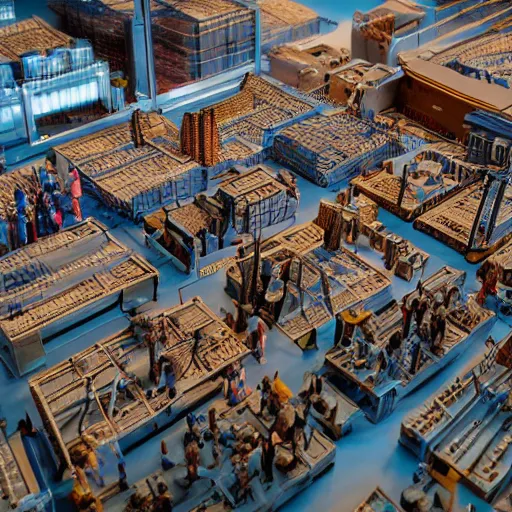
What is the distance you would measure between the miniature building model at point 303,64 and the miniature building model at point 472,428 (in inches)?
172

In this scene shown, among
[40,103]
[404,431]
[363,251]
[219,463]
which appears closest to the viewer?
[219,463]

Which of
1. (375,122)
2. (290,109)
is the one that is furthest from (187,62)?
(375,122)

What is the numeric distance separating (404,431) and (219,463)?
1101 millimetres

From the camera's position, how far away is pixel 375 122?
7.26 metres

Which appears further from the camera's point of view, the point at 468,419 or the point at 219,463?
the point at 468,419

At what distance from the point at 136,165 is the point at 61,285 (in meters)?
1.74

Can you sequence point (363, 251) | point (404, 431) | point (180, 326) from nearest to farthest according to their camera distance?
point (404, 431) → point (180, 326) → point (363, 251)

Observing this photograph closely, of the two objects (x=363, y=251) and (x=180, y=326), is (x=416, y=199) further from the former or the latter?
(x=180, y=326)

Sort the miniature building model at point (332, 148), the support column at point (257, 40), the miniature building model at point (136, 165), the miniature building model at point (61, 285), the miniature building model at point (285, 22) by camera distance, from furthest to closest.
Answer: the miniature building model at point (285, 22), the support column at point (257, 40), the miniature building model at point (332, 148), the miniature building model at point (136, 165), the miniature building model at point (61, 285)

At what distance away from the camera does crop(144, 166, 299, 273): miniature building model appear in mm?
5660

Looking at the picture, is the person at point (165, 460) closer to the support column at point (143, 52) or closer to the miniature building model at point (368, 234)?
the miniature building model at point (368, 234)

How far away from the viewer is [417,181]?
644cm

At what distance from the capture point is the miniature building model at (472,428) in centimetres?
411

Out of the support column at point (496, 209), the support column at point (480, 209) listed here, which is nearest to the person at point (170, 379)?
the support column at point (480, 209)
